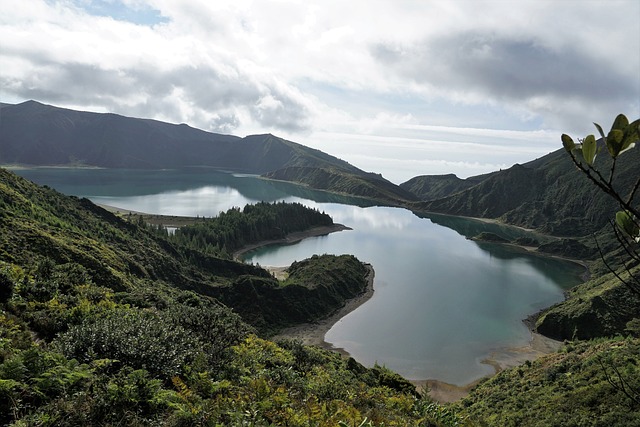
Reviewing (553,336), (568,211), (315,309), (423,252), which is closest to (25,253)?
(315,309)

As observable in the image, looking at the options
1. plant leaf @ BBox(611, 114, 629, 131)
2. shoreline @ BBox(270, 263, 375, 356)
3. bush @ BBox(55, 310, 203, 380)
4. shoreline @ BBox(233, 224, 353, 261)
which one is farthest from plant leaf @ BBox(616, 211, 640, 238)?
shoreline @ BBox(233, 224, 353, 261)

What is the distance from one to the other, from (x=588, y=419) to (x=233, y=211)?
4941 inches

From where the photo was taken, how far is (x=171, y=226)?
443ft

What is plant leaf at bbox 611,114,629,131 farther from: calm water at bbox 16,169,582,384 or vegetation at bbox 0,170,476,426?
calm water at bbox 16,169,582,384

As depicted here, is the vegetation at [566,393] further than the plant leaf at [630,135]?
Yes

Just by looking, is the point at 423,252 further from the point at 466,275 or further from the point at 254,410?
the point at 254,410

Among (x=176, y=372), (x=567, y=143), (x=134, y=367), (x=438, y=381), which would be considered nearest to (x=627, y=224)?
(x=567, y=143)

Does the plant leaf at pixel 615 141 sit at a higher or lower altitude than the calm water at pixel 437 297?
higher

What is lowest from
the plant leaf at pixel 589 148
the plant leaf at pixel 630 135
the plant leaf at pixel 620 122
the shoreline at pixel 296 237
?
the shoreline at pixel 296 237

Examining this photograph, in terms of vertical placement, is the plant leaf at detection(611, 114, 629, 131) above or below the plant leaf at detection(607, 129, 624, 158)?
above

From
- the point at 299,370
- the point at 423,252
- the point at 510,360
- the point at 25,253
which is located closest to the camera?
the point at 299,370

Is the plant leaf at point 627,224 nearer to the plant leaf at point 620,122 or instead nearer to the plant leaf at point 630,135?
the plant leaf at point 630,135

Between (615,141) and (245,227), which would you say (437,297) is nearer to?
(245,227)

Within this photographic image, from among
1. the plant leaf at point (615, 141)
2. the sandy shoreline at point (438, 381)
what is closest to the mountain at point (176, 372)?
the plant leaf at point (615, 141)
